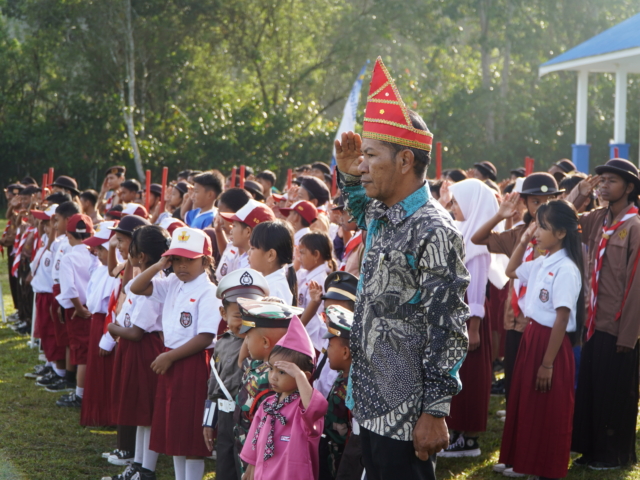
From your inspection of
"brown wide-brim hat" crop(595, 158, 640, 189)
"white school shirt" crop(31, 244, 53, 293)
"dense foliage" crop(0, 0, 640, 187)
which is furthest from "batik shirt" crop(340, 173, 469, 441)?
"dense foliage" crop(0, 0, 640, 187)

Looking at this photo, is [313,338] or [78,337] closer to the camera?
[313,338]

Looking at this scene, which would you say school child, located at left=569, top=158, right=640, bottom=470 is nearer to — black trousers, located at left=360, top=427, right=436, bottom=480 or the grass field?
the grass field

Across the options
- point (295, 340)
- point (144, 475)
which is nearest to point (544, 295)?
point (295, 340)

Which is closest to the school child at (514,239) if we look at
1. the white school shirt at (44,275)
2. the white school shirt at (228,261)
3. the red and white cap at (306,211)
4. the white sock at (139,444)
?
the red and white cap at (306,211)

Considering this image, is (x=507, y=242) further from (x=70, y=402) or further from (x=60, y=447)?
(x=70, y=402)

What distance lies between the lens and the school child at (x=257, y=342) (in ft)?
12.2

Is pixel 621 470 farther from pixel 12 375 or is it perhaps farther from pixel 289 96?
pixel 289 96

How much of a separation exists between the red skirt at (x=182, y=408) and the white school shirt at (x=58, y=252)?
3.00m

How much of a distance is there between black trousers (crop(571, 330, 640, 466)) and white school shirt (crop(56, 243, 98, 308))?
14.0ft

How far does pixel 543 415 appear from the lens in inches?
179

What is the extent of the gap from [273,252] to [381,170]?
2006 millimetres

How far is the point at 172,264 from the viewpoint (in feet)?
14.8

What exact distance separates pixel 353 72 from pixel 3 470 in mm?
25730

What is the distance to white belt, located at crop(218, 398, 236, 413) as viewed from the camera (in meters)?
4.04
